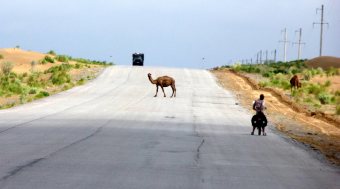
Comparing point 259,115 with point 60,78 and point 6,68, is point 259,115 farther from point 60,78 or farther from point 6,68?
point 6,68

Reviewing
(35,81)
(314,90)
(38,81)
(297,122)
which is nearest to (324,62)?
(314,90)

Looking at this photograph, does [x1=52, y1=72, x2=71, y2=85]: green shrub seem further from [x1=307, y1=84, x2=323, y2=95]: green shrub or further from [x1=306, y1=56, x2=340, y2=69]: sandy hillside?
[x1=306, y1=56, x2=340, y2=69]: sandy hillside

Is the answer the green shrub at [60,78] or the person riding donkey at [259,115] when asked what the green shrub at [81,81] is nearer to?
the green shrub at [60,78]

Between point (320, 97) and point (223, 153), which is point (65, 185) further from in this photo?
point (320, 97)

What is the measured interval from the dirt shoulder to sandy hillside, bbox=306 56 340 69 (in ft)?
189

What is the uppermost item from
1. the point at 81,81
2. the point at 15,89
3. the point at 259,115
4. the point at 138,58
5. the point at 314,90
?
the point at 138,58

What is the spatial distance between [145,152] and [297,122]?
60.9 feet

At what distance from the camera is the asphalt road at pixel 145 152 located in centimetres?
1323

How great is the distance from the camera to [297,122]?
35.4 meters

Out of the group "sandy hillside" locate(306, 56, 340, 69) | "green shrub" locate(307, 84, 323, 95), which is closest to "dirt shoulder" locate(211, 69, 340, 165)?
Result: "green shrub" locate(307, 84, 323, 95)

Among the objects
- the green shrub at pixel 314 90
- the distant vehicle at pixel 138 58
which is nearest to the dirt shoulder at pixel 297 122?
the green shrub at pixel 314 90

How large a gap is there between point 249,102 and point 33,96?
13.9 meters

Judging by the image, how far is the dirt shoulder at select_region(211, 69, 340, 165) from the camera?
24494 mm

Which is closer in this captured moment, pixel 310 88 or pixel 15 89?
pixel 15 89
